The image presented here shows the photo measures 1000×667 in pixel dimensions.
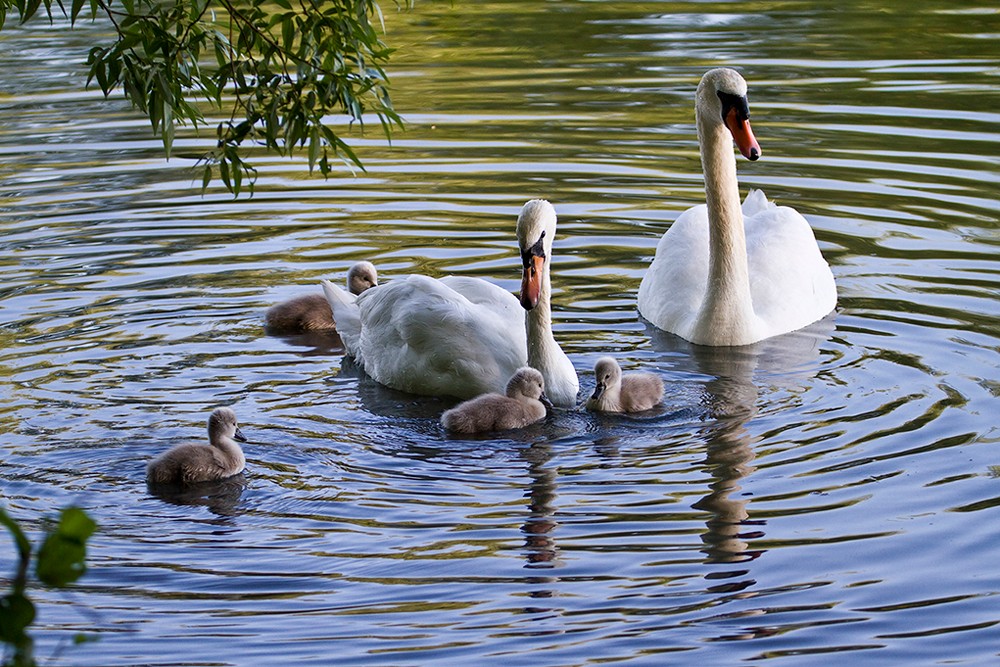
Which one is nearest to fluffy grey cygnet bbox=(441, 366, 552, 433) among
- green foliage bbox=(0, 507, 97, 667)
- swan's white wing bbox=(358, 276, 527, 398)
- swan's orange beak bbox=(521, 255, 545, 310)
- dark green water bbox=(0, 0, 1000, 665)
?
dark green water bbox=(0, 0, 1000, 665)

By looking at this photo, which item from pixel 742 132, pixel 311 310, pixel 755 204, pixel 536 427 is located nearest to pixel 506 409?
pixel 536 427

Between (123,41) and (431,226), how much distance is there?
5.77 meters

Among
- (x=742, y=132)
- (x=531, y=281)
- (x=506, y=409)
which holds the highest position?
(x=742, y=132)

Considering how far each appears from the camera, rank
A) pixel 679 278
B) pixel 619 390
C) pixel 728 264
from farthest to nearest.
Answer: pixel 679 278 → pixel 728 264 → pixel 619 390

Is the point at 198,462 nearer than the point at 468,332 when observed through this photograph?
Yes

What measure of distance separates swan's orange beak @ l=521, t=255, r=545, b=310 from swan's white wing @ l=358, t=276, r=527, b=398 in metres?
0.75

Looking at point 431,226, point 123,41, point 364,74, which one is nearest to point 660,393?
point 364,74

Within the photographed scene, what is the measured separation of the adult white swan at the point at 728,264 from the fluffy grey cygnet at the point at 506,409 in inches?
81.1

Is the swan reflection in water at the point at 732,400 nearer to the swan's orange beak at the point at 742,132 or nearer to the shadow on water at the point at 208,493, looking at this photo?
the swan's orange beak at the point at 742,132

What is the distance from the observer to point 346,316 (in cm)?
1084

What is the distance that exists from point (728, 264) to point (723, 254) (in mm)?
78

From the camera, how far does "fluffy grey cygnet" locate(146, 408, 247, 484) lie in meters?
7.82

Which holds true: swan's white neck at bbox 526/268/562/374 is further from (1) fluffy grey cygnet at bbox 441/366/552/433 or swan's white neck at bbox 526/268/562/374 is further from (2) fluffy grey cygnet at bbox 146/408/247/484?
(2) fluffy grey cygnet at bbox 146/408/247/484

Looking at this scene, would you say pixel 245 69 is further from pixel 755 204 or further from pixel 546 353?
pixel 755 204
